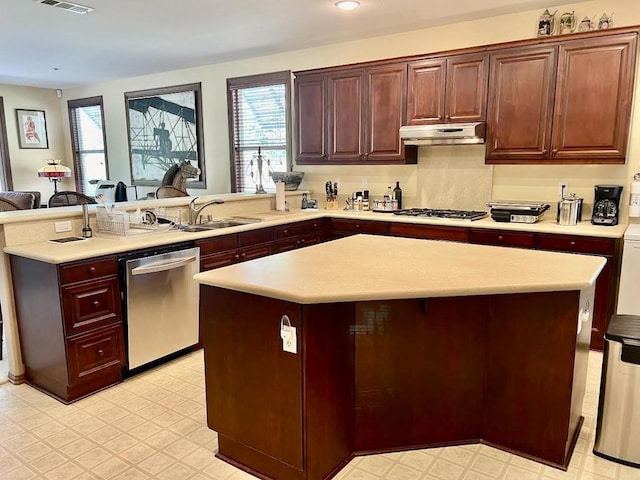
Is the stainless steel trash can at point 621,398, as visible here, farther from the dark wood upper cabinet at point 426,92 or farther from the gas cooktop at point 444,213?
the dark wood upper cabinet at point 426,92

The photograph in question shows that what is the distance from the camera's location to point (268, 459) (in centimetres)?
213

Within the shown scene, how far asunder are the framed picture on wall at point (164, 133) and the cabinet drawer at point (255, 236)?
235 cm

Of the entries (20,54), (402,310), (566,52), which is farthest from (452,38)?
(20,54)

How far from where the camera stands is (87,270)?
9.26 ft

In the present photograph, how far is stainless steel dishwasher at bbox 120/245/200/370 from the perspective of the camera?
306 cm

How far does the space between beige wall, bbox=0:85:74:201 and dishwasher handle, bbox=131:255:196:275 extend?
20.0ft

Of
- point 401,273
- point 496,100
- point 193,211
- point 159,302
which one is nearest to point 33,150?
point 193,211

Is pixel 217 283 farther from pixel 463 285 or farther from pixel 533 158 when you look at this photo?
pixel 533 158

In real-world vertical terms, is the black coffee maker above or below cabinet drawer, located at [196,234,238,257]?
above

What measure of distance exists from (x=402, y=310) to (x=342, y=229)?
254 cm

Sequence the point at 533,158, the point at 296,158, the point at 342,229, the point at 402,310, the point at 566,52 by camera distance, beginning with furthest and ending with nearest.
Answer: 1. the point at 296,158
2. the point at 342,229
3. the point at 533,158
4. the point at 566,52
5. the point at 402,310

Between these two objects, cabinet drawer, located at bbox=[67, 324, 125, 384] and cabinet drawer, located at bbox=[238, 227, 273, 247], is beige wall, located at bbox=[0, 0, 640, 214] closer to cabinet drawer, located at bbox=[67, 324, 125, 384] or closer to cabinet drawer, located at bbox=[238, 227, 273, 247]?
cabinet drawer, located at bbox=[238, 227, 273, 247]

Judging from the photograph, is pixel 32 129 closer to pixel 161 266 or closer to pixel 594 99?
pixel 161 266

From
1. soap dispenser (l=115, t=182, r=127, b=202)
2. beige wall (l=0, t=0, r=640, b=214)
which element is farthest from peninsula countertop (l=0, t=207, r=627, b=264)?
soap dispenser (l=115, t=182, r=127, b=202)
